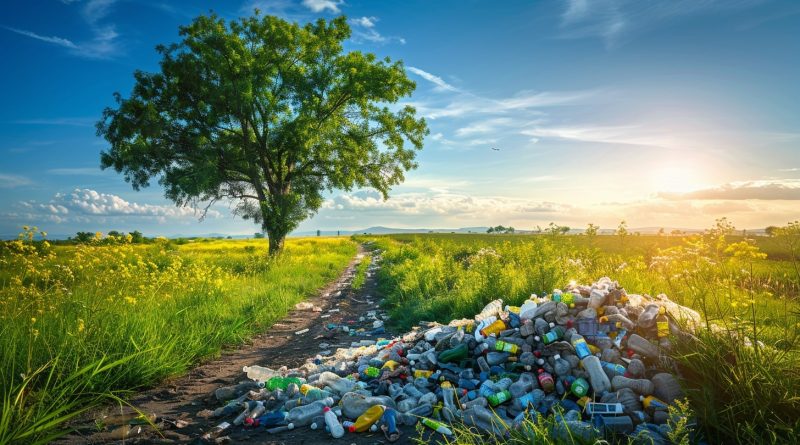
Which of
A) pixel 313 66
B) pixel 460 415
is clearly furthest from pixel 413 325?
pixel 313 66

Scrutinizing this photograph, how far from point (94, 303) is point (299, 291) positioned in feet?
29.2

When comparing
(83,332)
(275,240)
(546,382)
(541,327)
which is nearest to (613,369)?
(546,382)

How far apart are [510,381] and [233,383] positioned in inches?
161

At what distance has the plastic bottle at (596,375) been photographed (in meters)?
4.71

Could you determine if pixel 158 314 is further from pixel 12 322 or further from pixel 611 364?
pixel 611 364

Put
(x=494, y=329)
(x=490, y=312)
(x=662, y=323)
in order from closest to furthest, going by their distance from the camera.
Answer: (x=662, y=323) → (x=494, y=329) → (x=490, y=312)

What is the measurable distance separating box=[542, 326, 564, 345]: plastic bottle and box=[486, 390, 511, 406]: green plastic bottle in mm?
1065

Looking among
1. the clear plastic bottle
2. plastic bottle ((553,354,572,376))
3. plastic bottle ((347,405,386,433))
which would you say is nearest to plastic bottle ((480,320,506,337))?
plastic bottle ((553,354,572,376))

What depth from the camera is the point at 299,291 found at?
14586 mm

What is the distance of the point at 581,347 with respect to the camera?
5156mm

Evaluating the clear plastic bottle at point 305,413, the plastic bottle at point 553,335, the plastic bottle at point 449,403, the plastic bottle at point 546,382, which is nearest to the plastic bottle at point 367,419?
the clear plastic bottle at point 305,413

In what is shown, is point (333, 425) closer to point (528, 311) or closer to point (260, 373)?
point (260, 373)

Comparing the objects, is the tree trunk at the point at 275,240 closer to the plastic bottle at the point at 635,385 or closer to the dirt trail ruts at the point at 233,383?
the dirt trail ruts at the point at 233,383

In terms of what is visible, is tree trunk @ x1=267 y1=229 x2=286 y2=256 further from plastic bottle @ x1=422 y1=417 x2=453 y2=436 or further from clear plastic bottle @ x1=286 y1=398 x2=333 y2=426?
plastic bottle @ x1=422 y1=417 x2=453 y2=436
